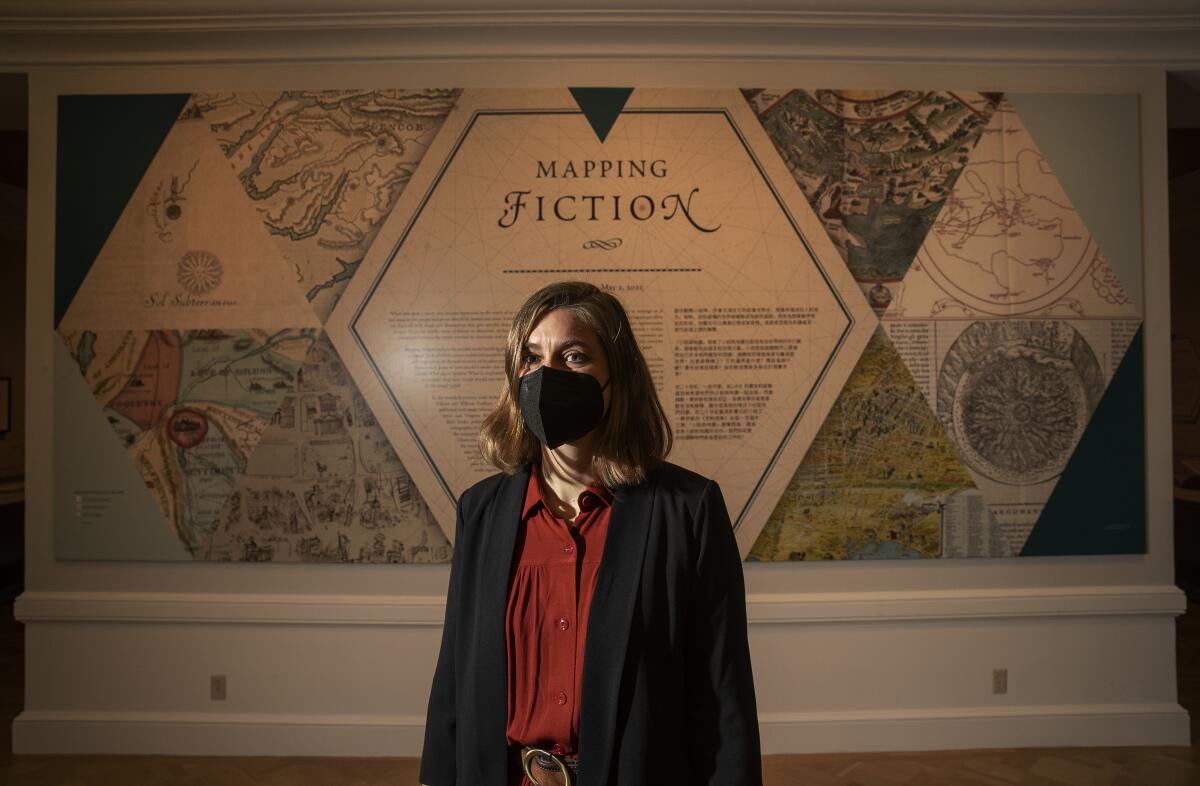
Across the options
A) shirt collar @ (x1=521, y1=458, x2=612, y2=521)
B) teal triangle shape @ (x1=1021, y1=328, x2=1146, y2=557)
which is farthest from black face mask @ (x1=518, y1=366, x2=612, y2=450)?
teal triangle shape @ (x1=1021, y1=328, x2=1146, y2=557)

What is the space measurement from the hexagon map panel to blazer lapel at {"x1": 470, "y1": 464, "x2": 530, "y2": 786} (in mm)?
1843

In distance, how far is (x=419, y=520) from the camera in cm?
299

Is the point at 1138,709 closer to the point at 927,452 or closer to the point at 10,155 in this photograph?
the point at 927,452

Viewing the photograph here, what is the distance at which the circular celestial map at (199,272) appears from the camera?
301cm

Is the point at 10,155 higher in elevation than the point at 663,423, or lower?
higher

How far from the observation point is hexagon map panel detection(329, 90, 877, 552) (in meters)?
2.98

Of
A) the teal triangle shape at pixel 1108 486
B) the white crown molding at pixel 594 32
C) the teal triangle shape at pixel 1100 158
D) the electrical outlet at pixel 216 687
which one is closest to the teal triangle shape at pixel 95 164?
the white crown molding at pixel 594 32

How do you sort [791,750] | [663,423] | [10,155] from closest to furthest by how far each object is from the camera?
[663,423], [791,750], [10,155]

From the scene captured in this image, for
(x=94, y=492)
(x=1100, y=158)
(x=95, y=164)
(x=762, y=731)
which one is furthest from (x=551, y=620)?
(x=1100, y=158)

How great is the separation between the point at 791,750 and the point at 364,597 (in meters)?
2.03

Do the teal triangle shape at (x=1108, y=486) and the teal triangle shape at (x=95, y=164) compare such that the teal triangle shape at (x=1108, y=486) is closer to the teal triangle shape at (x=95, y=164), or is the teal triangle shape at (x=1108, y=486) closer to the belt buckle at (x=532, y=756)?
the belt buckle at (x=532, y=756)

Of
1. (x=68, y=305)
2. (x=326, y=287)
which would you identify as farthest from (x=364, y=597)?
(x=68, y=305)

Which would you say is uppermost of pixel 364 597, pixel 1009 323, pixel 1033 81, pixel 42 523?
pixel 1033 81

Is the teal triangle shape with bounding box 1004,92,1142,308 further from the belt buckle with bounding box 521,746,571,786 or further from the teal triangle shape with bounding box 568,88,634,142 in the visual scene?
the belt buckle with bounding box 521,746,571,786
